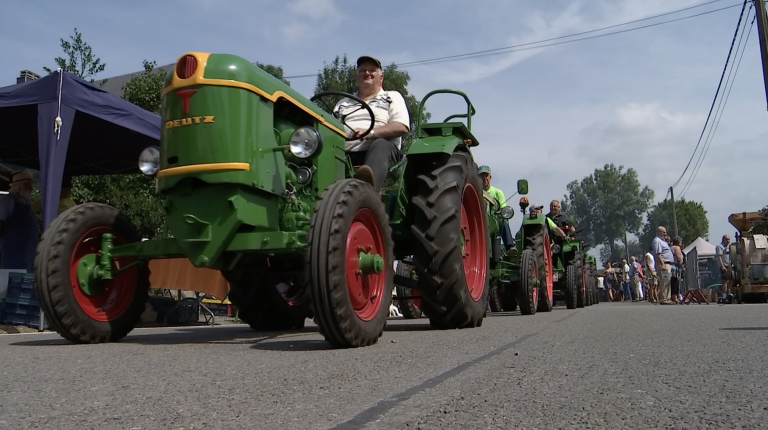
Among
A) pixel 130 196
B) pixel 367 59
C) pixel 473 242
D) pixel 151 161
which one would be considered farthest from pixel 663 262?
pixel 151 161

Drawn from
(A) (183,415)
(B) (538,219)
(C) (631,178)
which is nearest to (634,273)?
(B) (538,219)

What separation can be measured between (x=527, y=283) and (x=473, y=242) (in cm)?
259

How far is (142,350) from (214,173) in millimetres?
1066

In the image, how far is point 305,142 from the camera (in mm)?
4289

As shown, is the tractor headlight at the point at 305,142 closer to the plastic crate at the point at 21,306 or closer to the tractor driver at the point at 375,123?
the tractor driver at the point at 375,123

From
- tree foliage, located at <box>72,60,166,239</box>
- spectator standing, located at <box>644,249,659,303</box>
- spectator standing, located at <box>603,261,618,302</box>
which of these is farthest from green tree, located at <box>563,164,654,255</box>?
tree foliage, located at <box>72,60,166,239</box>

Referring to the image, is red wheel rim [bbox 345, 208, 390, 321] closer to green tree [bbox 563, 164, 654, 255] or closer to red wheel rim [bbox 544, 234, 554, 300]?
red wheel rim [bbox 544, 234, 554, 300]

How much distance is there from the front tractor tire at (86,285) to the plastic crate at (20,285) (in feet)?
10.5

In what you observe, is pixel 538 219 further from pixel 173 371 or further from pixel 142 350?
pixel 173 371

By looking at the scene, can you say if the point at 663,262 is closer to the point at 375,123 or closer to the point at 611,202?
the point at 375,123

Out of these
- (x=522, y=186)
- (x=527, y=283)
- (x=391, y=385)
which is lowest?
(x=391, y=385)

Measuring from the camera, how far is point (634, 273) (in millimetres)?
26781

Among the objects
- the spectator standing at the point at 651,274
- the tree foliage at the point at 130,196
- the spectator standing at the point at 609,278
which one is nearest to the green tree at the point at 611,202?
the spectator standing at the point at 609,278

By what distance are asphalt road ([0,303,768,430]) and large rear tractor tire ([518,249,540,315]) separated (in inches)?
178
